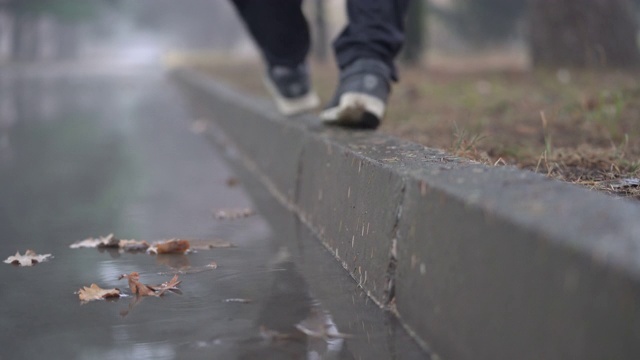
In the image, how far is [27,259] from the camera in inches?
136

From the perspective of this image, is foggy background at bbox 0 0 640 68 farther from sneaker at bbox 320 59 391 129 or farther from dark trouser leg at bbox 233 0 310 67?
sneaker at bbox 320 59 391 129

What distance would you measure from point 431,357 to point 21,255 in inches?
72.1

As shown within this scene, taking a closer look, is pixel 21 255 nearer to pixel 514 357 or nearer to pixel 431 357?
A: pixel 431 357

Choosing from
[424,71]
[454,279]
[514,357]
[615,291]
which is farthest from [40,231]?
[424,71]

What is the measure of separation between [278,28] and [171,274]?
207cm

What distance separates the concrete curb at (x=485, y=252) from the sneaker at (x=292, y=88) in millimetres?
1651

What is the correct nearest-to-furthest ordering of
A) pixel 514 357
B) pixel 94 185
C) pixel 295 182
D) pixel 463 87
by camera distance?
1. pixel 514 357
2. pixel 295 182
3. pixel 94 185
4. pixel 463 87

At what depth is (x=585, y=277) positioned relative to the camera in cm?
154

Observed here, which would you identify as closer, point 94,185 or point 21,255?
point 21,255

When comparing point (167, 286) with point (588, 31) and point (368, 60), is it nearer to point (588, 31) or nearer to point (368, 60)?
point (368, 60)

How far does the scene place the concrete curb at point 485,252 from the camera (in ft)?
5.01

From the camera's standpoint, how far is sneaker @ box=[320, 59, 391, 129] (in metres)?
4.08

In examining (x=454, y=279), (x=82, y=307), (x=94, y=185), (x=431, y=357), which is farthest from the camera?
(x=94, y=185)

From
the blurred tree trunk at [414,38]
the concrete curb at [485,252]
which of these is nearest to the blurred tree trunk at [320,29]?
the blurred tree trunk at [414,38]
